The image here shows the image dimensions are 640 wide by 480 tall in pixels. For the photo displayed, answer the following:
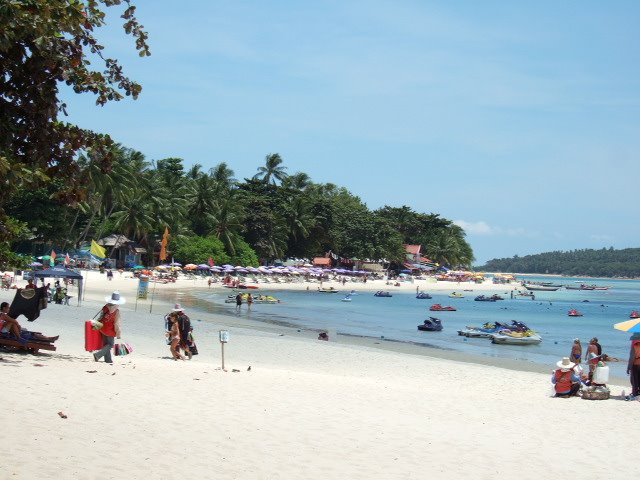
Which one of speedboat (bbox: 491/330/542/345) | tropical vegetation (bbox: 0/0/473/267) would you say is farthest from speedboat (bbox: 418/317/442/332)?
tropical vegetation (bbox: 0/0/473/267)

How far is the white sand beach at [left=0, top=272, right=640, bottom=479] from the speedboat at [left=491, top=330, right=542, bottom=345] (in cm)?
1886

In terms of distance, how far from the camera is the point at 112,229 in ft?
273

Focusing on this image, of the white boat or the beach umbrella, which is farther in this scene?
→ the white boat

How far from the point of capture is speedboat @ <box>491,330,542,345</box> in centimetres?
3722

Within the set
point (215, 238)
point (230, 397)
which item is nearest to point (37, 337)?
point (230, 397)

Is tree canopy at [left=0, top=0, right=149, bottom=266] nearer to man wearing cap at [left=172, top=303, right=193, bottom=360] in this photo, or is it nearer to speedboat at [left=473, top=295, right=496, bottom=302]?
man wearing cap at [left=172, top=303, right=193, bottom=360]

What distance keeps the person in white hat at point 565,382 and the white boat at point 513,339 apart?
68.0ft

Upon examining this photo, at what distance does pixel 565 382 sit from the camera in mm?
16656

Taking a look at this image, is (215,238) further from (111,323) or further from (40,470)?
(40,470)

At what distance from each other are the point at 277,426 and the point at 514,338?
28.5 metres

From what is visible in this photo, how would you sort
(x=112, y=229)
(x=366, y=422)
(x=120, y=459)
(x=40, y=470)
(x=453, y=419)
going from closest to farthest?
1. (x=40, y=470)
2. (x=120, y=459)
3. (x=366, y=422)
4. (x=453, y=419)
5. (x=112, y=229)

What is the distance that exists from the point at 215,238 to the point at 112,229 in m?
12.8

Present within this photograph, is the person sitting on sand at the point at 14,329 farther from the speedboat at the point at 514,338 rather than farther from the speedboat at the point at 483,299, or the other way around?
the speedboat at the point at 483,299

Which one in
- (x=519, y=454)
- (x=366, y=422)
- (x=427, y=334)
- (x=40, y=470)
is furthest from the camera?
(x=427, y=334)
